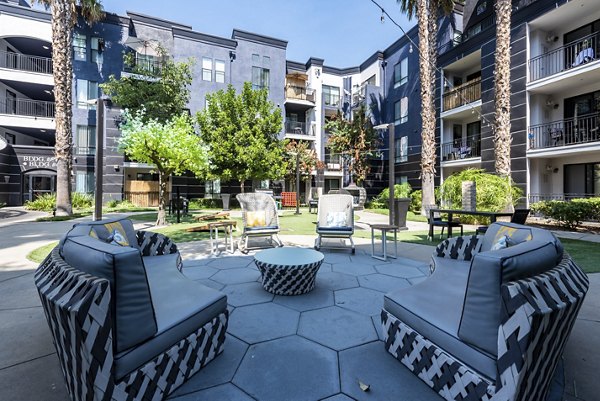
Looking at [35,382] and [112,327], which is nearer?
[112,327]

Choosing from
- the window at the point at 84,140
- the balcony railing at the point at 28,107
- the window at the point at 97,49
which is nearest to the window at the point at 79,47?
the window at the point at 97,49

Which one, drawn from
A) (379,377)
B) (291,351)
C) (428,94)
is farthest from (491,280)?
(428,94)

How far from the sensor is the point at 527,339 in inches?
53.3

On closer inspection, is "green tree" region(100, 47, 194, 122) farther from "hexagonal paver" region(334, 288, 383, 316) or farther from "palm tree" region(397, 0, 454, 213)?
"hexagonal paver" region(334, 288, 383, 316)

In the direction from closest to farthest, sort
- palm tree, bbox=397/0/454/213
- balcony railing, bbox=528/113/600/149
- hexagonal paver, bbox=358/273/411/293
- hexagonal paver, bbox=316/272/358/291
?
hexagonal paver, bbox=358/273/411/293 < hexagonal paver, bbox=316/272/358/291 < balcony railing, bbox=528/113/600/149 < palm tree, bbox=397/0/454/213

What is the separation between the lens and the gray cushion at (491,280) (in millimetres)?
1483

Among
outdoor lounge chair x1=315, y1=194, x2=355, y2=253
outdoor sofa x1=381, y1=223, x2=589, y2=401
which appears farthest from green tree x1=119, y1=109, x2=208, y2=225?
outdoor sofa x1=381, y1=223, x2=589, y2=401

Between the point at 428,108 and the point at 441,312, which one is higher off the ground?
the point at 428,108

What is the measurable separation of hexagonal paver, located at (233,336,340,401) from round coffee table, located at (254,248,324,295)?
107 cm

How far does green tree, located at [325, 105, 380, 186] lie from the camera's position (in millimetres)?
22109

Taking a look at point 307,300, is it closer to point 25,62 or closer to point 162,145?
point 162,145

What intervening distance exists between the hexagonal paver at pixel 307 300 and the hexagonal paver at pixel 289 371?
79 centimetres

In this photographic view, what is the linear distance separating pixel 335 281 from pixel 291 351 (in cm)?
202

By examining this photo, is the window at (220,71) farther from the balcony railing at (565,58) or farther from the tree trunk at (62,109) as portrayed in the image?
the balcony railing at (565,58)
